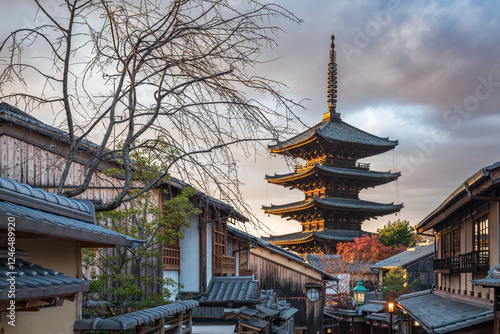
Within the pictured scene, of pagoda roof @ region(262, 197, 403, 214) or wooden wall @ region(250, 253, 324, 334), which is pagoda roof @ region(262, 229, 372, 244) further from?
wooden wall @ region(250, 253, 324, 334)

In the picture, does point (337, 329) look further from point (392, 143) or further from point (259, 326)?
point (259, 326)

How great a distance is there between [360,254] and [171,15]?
42.4 metres

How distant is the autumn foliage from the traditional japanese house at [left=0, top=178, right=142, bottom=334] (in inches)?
1622

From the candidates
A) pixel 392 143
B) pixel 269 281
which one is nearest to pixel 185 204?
pixel 269 281

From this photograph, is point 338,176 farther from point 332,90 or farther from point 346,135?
point 332,90

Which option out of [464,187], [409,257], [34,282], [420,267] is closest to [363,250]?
[409,257]

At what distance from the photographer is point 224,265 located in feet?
67.3

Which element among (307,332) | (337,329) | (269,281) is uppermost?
(269,281)

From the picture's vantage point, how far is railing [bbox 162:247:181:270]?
15730mm

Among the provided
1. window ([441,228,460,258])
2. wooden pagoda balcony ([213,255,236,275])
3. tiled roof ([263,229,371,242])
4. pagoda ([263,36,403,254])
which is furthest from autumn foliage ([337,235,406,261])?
wooden pagoda balcony ([213,255,236,275])

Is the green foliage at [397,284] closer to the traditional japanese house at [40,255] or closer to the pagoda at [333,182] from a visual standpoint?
the pagoda at [333,182]

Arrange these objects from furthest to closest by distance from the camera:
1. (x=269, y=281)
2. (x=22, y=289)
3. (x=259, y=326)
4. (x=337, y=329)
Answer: (x=337, y=329) → (x=269, y=281) → (x=259, y=326) → (x=22, y=289)

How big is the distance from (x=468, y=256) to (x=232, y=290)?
7.36 meters

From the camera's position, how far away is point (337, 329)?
1601 inches
